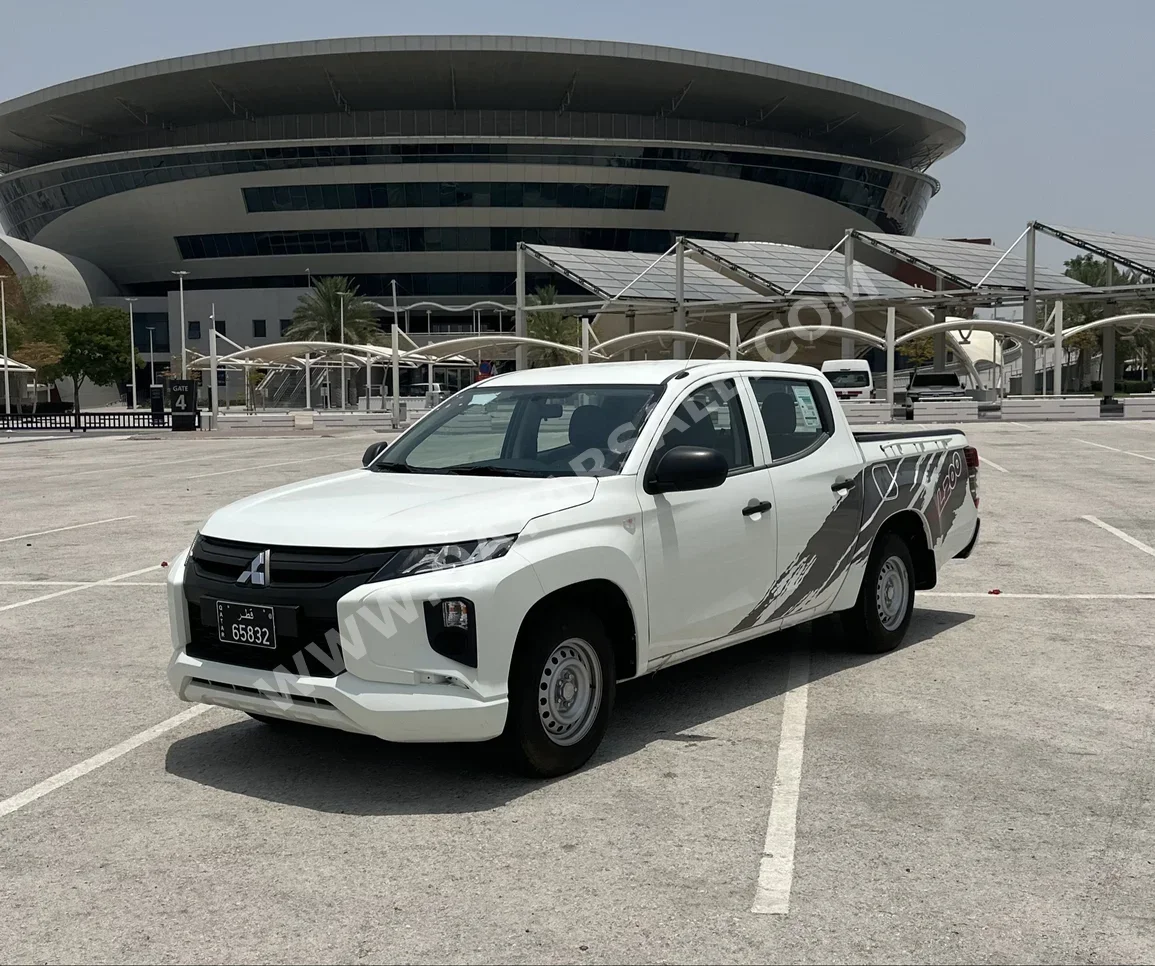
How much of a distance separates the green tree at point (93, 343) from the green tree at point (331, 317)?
1228 centimetres

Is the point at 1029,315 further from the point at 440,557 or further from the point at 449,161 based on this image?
the point at 440,557

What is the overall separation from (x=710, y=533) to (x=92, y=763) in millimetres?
3085

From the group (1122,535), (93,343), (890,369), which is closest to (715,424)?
(1122,535)

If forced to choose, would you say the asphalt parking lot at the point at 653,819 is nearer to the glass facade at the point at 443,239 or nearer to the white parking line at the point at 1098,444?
the white parking line at the point at 1098,444

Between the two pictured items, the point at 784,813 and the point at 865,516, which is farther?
the point at 865,516

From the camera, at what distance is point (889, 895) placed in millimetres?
4051

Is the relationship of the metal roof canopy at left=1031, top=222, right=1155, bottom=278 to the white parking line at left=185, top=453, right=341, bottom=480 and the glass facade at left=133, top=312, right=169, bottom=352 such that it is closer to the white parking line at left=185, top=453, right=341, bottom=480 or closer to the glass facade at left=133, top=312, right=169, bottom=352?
the white parking line at left=185, top=453, right=341, bottom=480

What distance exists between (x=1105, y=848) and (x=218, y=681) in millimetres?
3565

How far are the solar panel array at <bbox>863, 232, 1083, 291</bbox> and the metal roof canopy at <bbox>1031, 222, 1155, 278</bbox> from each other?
2832 millimetres

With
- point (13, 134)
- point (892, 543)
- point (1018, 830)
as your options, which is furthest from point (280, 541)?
point (13, 134)

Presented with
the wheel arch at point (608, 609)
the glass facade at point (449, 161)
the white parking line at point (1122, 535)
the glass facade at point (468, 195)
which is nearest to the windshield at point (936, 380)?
the white parking line at point (1122, 535)

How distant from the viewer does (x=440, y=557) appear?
4895 millimetres

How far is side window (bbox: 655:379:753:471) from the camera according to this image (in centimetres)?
614

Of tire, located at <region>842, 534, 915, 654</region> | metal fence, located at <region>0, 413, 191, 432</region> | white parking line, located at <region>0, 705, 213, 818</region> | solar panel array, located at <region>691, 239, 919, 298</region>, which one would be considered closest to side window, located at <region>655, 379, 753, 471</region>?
tire, located at <region>842, 534, 915, 654</region>
